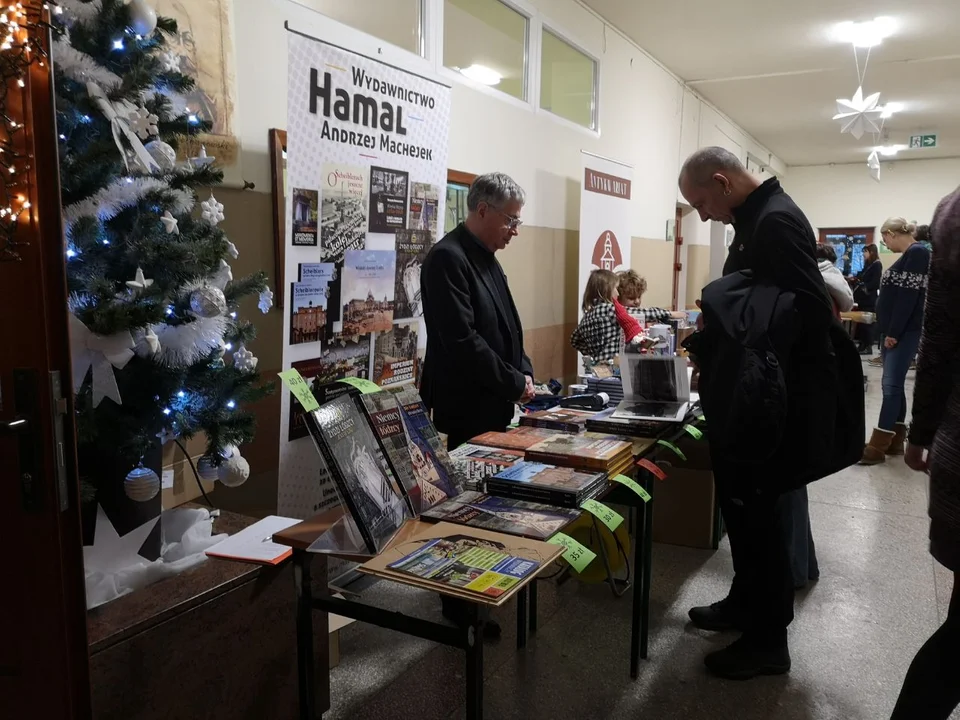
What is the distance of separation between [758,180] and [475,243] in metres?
0.93

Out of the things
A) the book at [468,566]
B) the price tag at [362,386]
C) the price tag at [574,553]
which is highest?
the price tag at [362,386]

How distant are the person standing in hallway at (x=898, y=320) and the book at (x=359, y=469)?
146 inches

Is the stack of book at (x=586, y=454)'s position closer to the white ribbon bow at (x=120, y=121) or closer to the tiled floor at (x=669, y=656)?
the tiled floor at (x=669, y=656)

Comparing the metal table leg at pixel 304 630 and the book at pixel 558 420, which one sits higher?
the book at pixel 558 420

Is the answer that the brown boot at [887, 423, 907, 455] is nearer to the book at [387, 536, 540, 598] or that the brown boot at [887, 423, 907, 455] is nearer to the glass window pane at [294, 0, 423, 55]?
the glass window pane at [294, 0, 423, 55]

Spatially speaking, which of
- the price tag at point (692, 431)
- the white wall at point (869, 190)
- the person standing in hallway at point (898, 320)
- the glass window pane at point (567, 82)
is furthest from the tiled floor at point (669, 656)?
the white wall at point (869, 190)

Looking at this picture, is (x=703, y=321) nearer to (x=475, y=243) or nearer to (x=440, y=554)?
(x=475, y=243)

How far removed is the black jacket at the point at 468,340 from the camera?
2.26m

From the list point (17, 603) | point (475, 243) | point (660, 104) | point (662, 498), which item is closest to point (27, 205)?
point (17, 603)

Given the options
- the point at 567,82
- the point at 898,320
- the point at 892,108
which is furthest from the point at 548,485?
the point at 892,108

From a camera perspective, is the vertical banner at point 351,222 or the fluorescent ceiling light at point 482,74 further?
the fluorescent ceiling light at point 482,74

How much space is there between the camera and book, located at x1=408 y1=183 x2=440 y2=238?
9.30 ft

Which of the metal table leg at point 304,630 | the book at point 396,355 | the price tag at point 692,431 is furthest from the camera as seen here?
the book at point 396,355

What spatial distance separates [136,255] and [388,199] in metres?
1.33
